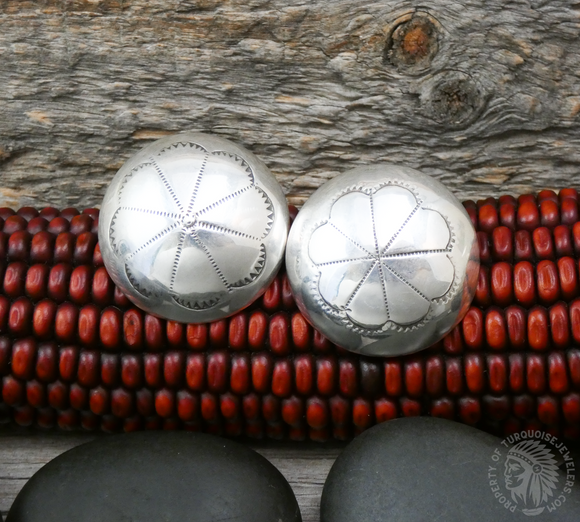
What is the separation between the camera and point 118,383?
803 millimetres

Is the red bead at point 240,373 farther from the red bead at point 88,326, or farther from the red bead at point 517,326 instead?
the red bead at point 517,326

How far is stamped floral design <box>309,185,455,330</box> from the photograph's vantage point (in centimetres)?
73

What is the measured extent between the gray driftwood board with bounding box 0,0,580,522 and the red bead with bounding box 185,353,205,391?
16 cm

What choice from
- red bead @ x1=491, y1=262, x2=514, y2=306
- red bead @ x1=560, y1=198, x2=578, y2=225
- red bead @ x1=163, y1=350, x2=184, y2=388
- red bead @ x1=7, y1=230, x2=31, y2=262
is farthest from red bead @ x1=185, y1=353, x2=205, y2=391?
red bead @ x1=560, y1=198, x2=578, y2=225

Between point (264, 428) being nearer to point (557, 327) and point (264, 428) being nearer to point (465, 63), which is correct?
point (557, 327)

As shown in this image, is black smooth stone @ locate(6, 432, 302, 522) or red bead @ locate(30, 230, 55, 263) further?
red bead @ locate(30, 230, 55, 263)

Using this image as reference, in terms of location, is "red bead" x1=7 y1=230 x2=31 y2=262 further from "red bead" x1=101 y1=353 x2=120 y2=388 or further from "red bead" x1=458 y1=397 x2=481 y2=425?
"red bead" x1=458 y1=397 x2=481 y2=425

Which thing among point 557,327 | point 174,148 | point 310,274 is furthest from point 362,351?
point 174,148

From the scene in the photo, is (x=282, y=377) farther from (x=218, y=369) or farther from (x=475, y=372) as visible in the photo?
(x=475, y=372)

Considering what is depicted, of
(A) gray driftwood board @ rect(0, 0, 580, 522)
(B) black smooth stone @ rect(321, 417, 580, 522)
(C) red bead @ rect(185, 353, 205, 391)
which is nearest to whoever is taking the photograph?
(B) black smooth stone @ rect(321, 417, 580, 522)

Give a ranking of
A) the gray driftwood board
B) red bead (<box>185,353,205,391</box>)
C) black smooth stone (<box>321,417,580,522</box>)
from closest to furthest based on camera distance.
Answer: black smooth stone (<box>321,417,580,522</box>)
red bead (<box>185,353,205,391</box>)
the gray driftwood board

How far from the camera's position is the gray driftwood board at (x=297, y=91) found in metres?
0.89

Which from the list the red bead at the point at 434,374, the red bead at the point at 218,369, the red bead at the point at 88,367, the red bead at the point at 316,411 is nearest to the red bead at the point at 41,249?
the red bead at the point at 88,367

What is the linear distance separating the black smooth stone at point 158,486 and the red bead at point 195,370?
0.20 ft
